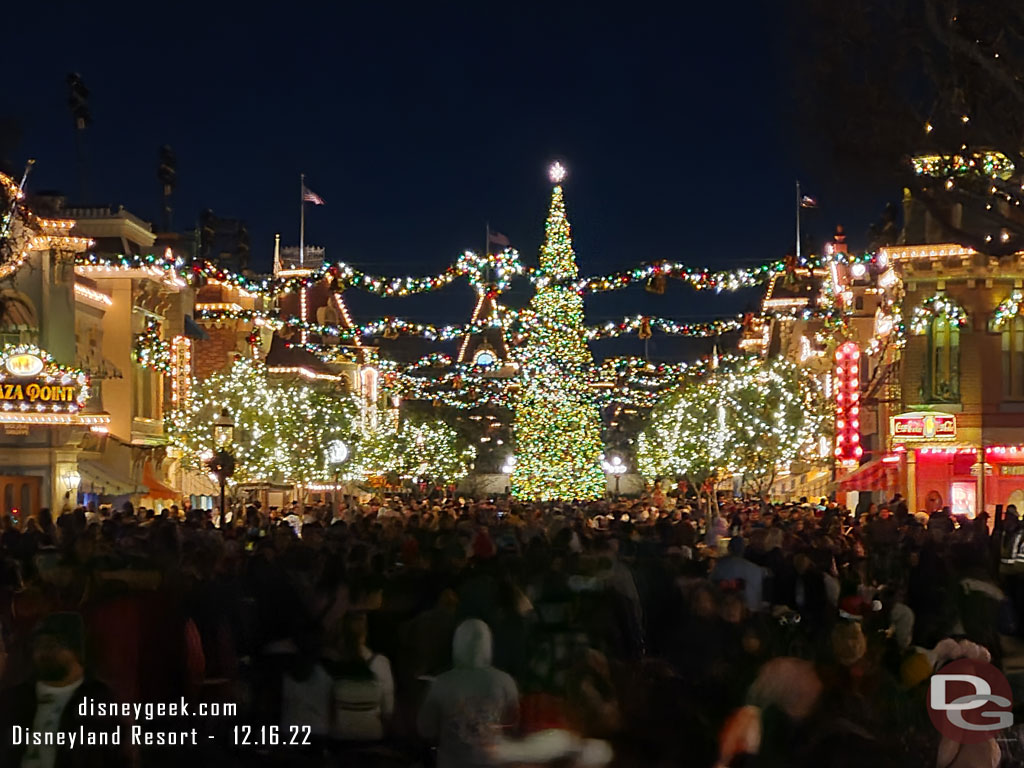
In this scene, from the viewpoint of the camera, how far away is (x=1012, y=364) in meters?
44.4

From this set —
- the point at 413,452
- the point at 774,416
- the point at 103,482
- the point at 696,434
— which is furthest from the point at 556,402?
the point at 413,452

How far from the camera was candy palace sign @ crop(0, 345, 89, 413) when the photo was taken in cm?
4031

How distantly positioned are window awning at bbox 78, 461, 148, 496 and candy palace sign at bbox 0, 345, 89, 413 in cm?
514

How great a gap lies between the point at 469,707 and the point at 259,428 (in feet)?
148

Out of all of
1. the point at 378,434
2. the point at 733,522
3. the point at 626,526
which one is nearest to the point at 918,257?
the point at 733,522

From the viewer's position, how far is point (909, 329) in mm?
44250

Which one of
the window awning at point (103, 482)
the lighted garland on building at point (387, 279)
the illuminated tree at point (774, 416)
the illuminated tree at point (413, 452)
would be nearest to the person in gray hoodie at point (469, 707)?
the lighted garland on building at point (387, 279)

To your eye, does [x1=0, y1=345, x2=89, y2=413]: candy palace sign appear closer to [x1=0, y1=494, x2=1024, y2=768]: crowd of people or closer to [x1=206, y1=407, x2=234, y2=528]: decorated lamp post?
[x1=206, y1=407, x2=234, y2=528]: decorated lamp post

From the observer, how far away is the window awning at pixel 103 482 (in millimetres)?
46688

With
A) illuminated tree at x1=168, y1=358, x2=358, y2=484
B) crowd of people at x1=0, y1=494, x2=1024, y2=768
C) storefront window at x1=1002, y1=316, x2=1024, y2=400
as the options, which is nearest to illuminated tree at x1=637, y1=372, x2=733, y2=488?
storefront window at x1=1002, y1=316, x2=1024, y2=400

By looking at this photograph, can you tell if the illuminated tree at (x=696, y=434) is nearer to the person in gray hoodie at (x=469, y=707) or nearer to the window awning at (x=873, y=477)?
the window awning at (x=873, y=477)

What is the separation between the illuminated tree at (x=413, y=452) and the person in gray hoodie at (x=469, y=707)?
168 ft

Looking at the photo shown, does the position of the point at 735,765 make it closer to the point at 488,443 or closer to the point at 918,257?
the point at 918,257

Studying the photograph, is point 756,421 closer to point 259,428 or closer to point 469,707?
point 259,428
